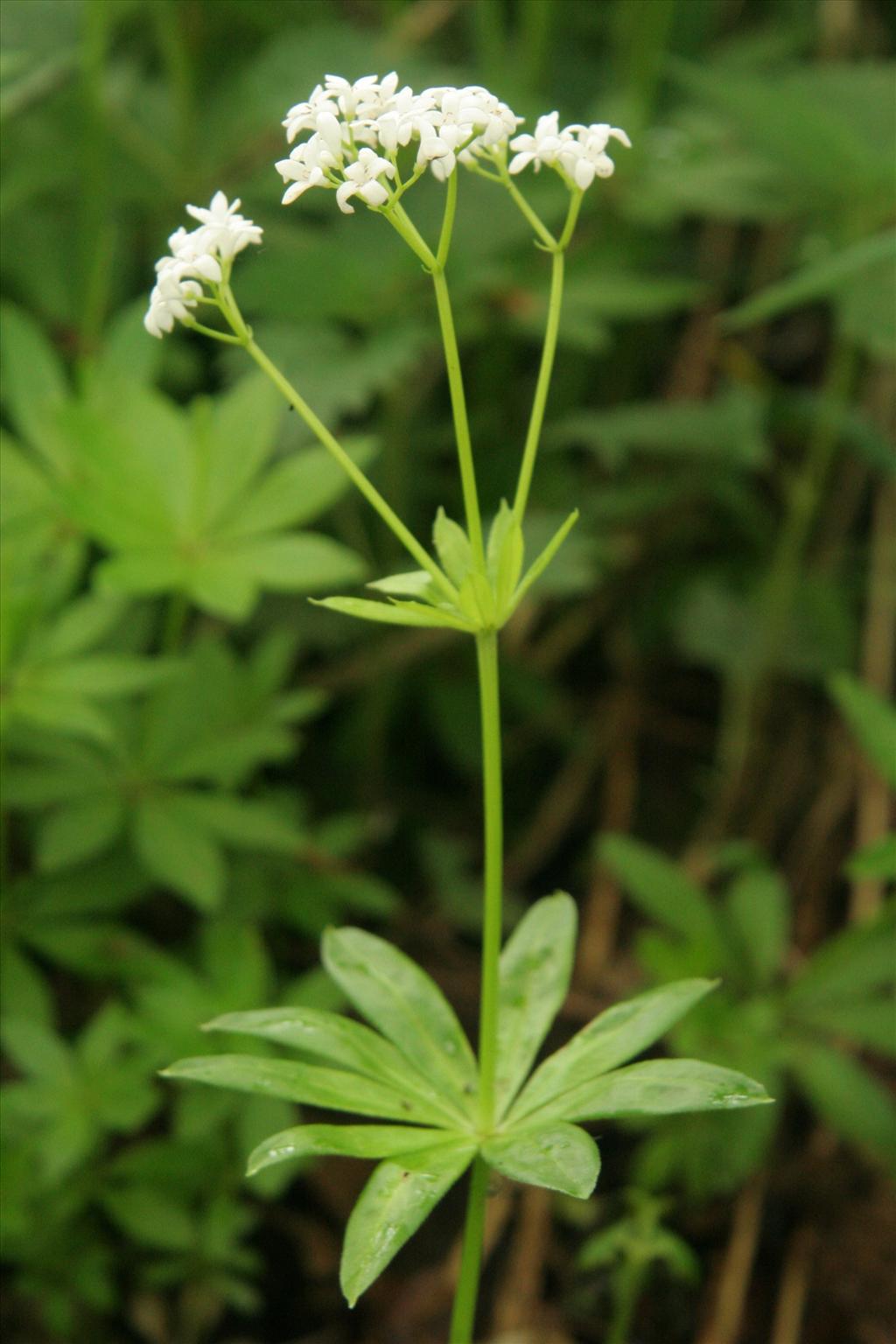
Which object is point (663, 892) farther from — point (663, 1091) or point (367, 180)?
point (367, 180)

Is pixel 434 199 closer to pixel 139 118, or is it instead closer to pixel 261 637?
pixel 139 118

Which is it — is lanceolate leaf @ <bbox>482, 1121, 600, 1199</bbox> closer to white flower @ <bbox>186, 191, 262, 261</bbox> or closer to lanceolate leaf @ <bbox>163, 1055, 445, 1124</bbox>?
lanceolate leaf @ <bbox>163, 1055, 445, 1124</bbox>

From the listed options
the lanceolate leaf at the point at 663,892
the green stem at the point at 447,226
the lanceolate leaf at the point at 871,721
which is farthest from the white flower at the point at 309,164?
the lanceolate leaf at the point at 663,892

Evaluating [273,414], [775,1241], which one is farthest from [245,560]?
[775,1241]

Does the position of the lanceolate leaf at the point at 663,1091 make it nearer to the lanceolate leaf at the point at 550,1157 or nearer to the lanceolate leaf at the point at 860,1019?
the lanceolate leaf at the point at 550,1157

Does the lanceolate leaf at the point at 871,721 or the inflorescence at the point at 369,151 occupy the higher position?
the inflorescence at the point at 369,151

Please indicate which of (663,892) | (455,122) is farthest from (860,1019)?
(455,122)

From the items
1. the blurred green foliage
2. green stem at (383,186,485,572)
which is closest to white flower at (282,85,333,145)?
green stem at (383,186,485,572)
